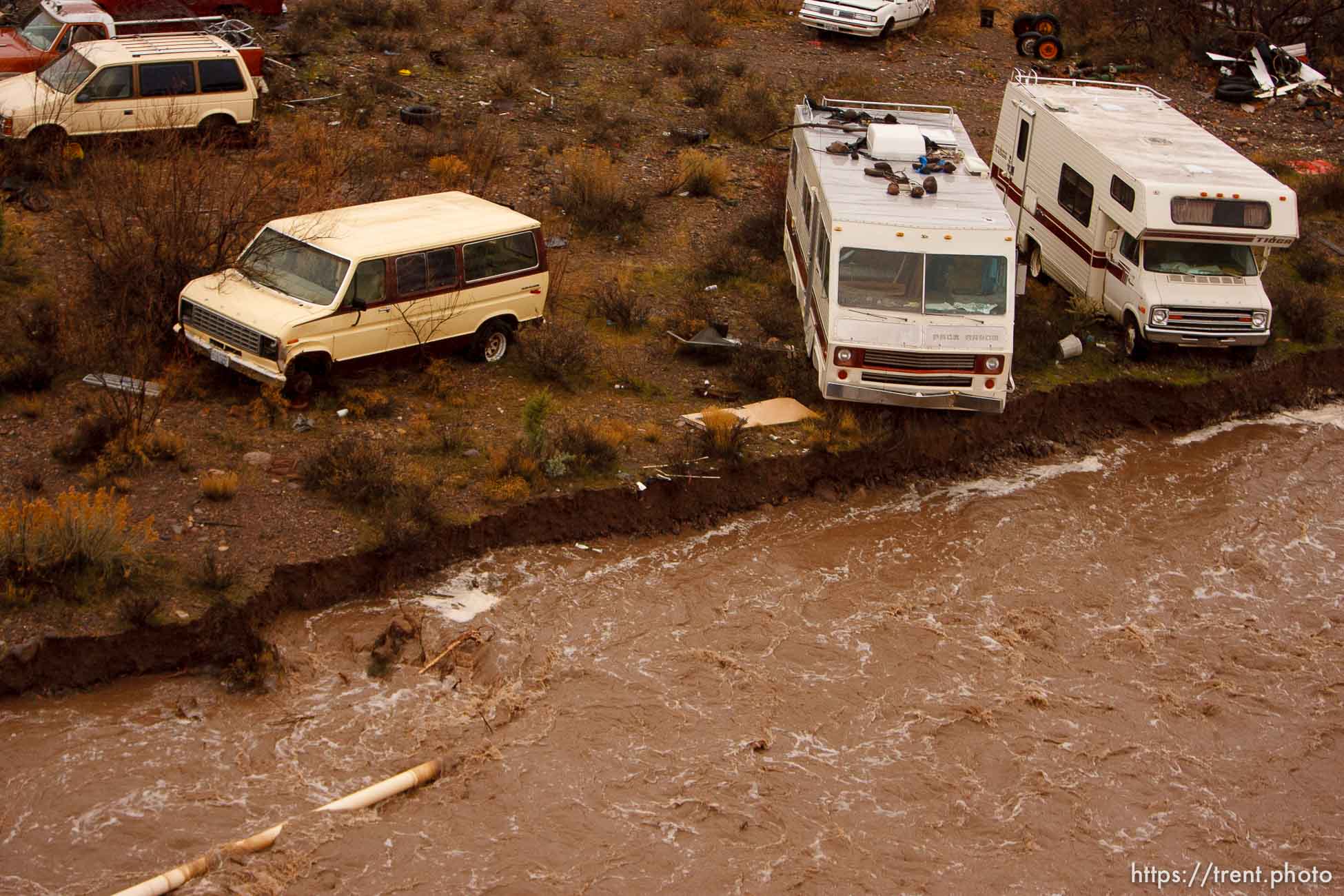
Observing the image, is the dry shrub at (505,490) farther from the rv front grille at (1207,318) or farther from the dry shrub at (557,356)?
the rv front grille at (1207,318)

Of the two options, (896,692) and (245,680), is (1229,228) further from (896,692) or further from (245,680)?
(245,680)

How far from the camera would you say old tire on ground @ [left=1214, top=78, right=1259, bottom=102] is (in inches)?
1085

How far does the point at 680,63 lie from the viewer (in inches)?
1034

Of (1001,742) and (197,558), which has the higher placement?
(197,558)

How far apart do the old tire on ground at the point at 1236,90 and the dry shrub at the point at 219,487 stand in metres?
23.1

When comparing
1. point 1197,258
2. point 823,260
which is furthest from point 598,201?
point 1197,258

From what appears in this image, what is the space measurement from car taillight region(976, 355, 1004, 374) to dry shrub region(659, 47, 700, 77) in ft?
44.4

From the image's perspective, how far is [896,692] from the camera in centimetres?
1162

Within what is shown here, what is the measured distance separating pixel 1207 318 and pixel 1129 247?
130 cm

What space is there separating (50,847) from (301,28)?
19.2 meters

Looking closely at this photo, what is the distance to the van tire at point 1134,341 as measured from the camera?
658 inches

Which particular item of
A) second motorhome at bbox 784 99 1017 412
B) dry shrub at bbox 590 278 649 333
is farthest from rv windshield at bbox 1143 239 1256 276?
dry shrub at bbox 590 278 649 333

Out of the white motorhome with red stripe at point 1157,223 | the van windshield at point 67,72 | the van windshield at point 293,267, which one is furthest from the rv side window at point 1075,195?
the van windshield at point 67,72

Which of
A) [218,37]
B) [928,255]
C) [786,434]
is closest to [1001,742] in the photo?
[786,434]
